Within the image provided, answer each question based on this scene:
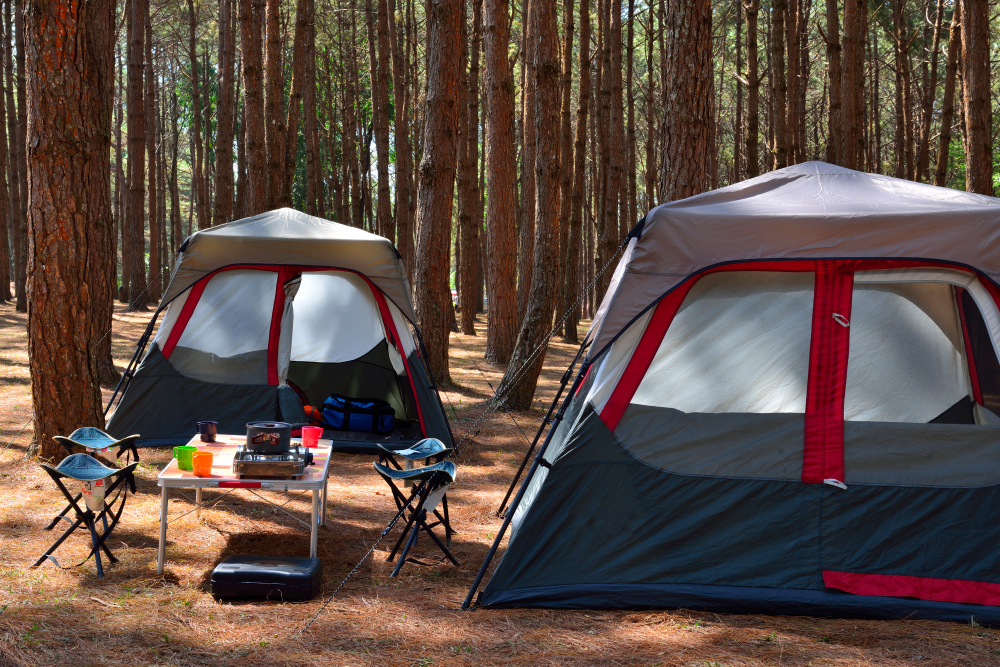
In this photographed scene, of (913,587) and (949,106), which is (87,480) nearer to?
(913,587)

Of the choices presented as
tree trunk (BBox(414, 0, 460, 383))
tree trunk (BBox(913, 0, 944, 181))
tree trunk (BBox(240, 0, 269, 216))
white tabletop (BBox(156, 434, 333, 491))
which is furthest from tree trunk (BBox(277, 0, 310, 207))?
tree trunk (BBox(913, 0, 944, 181))

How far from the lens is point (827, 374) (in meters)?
4.24

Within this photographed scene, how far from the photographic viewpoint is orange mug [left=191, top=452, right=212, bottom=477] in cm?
410

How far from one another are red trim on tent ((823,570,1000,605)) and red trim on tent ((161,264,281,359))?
532cm

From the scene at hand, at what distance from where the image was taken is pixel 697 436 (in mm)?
4230

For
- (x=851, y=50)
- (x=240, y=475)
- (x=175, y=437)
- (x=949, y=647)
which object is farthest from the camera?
(x=851, y=50)

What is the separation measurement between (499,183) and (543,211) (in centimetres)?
216

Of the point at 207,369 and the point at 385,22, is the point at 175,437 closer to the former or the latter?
the point at 207,369

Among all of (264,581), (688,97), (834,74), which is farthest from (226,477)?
(834,74)

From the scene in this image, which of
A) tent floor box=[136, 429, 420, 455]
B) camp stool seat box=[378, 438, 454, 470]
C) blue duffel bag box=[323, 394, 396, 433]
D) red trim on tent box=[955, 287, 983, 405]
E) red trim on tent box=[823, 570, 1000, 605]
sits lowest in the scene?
red trim on tent box=[823, 570, 1000, 605]

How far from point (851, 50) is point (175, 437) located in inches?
375

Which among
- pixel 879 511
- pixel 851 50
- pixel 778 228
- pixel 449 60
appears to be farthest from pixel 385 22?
pixel 879 511

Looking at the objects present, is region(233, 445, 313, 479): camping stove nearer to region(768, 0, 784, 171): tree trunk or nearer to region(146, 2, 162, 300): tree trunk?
region(768, 0, 784, 171): tree trunk

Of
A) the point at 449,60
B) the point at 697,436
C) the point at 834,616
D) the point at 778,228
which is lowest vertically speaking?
the point at 834,616
